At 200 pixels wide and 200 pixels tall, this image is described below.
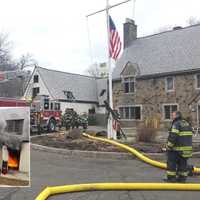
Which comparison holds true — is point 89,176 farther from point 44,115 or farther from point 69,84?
point 69,84

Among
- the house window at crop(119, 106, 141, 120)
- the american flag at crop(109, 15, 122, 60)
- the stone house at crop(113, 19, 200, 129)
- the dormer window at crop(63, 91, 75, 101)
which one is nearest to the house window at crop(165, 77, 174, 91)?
the stone house at crop(113, 19, 200, 129)

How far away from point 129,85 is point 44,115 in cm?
1600

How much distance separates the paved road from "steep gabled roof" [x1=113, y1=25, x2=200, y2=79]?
2544 cm

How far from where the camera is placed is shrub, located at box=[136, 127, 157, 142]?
648 inches

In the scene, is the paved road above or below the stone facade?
below

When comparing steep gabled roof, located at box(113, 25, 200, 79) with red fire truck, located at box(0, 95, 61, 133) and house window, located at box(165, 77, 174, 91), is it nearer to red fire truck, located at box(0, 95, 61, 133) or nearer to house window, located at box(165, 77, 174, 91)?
house window, located at box(165, 77, 174, 91)

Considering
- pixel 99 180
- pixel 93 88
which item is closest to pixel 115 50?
pixel 99 180

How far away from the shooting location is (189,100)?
36.4 metres

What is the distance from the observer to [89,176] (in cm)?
1028

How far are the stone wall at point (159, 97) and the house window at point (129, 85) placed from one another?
482 millimetres

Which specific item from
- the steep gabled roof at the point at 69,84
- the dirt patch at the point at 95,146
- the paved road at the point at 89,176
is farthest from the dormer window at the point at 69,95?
the paved road at the point at 89,176

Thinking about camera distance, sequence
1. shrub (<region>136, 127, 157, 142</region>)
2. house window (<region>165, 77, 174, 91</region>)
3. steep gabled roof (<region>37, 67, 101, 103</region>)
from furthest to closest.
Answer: steep gabled roof (<region>37, 67, 101, 103</region>), house window (<region>165, 77, 174, 91</region>), shrub (<region>136, 127, 157, 142</region>)

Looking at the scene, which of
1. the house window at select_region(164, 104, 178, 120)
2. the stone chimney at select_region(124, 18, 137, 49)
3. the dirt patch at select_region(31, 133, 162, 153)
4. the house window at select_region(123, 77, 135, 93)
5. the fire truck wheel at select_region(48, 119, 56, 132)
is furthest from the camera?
the stone chimney at select_region(124, 18, 137, 49)

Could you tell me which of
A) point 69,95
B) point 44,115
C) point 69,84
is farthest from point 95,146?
point 69,84
